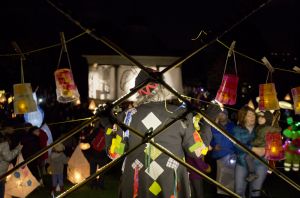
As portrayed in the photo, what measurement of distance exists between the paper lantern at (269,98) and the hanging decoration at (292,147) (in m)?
4.88

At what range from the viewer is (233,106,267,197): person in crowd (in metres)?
7.67

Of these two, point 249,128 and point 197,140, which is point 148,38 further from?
point 197,140

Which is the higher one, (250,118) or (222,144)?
(250,118)

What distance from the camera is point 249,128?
7.88m

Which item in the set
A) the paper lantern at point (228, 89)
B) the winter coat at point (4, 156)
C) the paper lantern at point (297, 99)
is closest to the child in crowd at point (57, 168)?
the winter coat at point (4, 156)

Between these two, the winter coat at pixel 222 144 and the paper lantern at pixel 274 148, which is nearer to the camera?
the paper lantern at pixel 274 148

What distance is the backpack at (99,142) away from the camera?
8.66m

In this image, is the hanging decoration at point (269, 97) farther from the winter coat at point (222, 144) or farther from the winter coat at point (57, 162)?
the winter coat at point (57, 162)

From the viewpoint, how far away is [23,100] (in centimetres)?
498

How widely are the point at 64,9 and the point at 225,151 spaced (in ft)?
19.8

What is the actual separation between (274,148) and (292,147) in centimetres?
403

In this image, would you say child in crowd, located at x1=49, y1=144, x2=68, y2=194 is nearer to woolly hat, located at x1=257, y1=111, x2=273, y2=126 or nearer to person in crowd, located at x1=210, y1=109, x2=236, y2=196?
person in crowd, located at x1=210, y1=109, x2=236, y2=196

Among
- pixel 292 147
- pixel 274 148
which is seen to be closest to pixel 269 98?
pixel 274 148

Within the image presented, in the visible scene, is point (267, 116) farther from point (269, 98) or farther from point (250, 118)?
point (269, 98)
